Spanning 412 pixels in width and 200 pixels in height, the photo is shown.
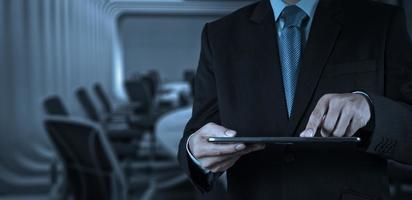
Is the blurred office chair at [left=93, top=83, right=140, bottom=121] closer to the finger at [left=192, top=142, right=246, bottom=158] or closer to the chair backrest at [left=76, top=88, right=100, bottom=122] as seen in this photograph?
the chair backrest at [left=76, top=88, right=100, bottom=122]

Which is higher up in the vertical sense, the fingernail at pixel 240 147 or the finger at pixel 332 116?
the finger at pixel 332 116

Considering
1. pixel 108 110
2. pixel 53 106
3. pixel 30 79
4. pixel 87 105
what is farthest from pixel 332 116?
pixel 108 110

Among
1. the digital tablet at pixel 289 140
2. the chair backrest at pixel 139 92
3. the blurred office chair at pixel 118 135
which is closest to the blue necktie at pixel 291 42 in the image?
the digital tablet at pixel 289 140

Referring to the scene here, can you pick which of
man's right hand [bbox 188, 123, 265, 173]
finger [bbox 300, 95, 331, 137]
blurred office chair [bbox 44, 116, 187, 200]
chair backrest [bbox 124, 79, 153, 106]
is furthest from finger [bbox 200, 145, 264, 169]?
chair backrest [bbox 124, 79, 153, 106]

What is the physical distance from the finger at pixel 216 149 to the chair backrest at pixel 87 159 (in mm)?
1158

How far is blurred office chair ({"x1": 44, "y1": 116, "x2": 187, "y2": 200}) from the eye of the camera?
6.89 feet

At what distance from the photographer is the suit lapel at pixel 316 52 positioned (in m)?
1.04

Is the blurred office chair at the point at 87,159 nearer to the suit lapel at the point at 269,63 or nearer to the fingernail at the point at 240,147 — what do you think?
the suit lapel at the point at 269,63

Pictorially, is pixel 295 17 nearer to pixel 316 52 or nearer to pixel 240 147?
pixel 316 52

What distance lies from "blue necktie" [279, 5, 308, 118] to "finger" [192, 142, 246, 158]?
0.23m

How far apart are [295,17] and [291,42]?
1.9 inches

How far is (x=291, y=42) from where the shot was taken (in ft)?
3.66

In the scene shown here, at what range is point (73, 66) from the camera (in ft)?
28.2

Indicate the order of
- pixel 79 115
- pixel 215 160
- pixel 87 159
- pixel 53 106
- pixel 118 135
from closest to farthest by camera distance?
1. pixel 215 160
2. pixel 87 159
3. pixel 53 106
4. pixel 118 135
5. pixel 79 115
